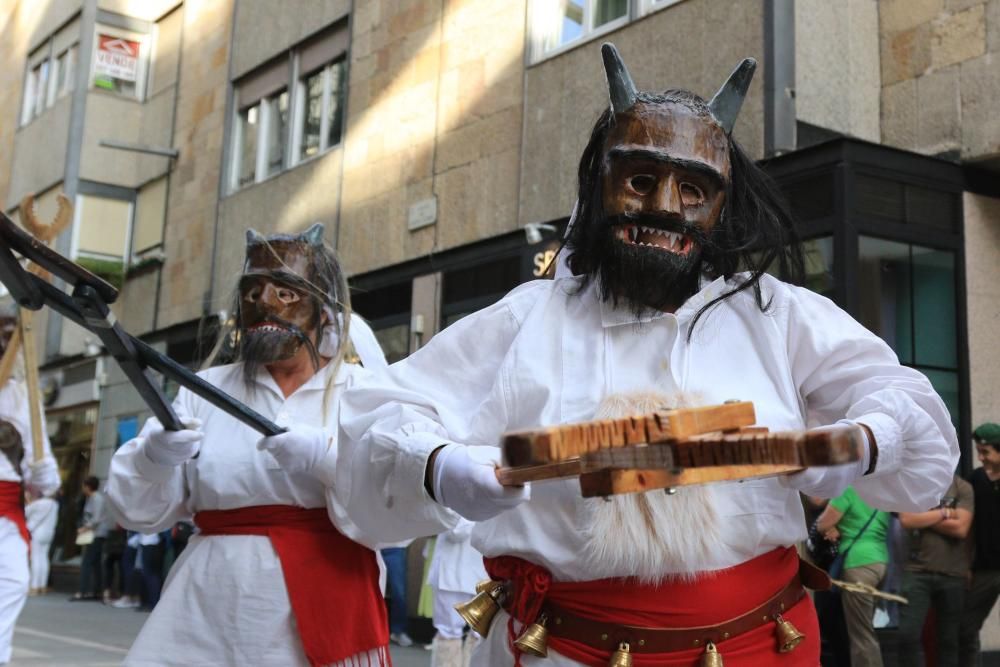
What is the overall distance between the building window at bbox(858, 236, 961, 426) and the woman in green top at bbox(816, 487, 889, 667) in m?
2.14

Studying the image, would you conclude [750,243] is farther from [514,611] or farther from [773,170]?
[773,170]

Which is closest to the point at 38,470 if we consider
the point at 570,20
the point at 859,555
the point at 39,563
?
the point at 859,555

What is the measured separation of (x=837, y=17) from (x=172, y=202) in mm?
13043

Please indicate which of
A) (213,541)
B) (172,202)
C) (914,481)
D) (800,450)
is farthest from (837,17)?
(172,202)

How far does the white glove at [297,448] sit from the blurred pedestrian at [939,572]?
4197 millimetres

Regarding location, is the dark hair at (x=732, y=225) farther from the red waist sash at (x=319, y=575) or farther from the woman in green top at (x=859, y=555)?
the woman in green top at (x=859, y=555)

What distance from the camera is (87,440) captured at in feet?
72.1

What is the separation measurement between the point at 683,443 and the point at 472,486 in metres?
0.57

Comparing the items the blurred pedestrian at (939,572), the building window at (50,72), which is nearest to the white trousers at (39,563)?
the building window at (50,72)

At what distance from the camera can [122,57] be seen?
22562mm

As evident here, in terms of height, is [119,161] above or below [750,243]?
above

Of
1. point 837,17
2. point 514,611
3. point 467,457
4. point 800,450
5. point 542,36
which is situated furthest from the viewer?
point 542,36

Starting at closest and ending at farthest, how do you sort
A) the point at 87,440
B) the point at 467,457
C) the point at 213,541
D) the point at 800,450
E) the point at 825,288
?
the point at 800,450, the point at 467,457, the point at 213,541, the point at 825,288, the point at 87,440

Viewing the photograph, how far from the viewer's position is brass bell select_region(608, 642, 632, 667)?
257 centimetres
